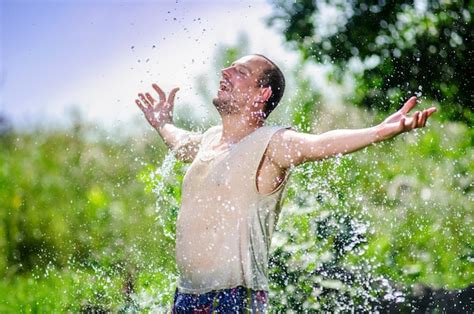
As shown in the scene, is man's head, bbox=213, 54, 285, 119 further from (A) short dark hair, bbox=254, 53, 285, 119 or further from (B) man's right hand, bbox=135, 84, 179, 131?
(B) man's right hand, bbox=135, 84, 179, 131

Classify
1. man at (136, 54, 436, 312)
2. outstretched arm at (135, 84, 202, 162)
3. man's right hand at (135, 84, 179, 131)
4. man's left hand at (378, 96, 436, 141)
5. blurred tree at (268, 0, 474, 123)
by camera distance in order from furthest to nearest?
blurred tree at (268, 0, 474, 123) < man's right hand at (135, 84, 179, 131) < outstretched arm at (135, 84, 202, 162) < man at (136, 54, 436, 312) < man's left hand at (378, 96, 436, 141)

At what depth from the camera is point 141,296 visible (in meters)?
4.25

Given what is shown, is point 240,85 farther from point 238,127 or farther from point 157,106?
point 157,106

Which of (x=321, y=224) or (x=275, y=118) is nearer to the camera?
(x=321, y=224)

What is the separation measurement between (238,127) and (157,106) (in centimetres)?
86

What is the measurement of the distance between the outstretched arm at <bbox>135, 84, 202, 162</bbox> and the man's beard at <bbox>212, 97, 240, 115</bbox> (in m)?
0.36

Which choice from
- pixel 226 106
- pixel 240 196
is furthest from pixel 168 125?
pixel 240 196

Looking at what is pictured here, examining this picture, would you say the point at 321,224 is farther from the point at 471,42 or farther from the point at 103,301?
the point at 471,42

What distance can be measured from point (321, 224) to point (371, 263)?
0.61 meters

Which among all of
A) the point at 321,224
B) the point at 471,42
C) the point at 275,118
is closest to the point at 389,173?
the point at 275,118

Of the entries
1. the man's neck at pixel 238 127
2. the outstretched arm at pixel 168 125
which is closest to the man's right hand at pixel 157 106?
the outstretched arm at pixel 168 125

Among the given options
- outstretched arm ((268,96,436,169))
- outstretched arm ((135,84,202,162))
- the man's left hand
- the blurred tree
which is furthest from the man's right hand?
the blurred tree

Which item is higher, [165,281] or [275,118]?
[165,281]

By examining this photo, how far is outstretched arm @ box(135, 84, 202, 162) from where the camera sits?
318 centimetres
